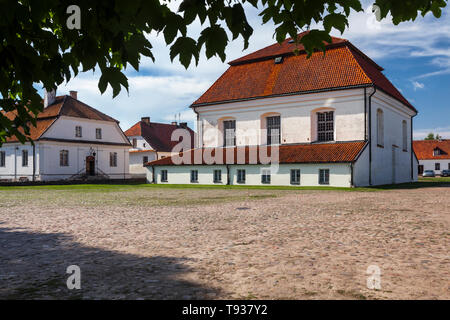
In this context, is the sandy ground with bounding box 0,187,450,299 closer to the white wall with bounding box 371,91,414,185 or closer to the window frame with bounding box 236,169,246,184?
the white wall with bounding box 371,91,414,185

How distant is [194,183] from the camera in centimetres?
3128

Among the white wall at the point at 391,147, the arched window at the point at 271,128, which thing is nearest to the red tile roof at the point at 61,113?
the arched window at the point at 271,128

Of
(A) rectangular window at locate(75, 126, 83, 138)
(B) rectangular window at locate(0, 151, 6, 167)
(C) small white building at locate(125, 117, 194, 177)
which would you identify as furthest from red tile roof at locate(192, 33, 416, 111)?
(C) small white building at locate(125, 117, 194, 177)

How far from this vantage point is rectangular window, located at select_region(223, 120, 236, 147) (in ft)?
108

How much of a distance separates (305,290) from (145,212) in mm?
7963

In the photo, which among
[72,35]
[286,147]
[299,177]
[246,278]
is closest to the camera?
[72,35]

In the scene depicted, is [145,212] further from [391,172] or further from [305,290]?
[391,172]

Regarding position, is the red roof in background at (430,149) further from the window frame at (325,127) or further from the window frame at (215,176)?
the window frame at (215,176)

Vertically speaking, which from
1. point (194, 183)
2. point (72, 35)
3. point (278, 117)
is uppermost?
point (278, 117)

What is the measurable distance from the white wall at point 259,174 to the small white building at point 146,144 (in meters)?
A: 23.3

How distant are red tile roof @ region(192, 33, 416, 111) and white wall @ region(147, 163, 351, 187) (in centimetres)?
578

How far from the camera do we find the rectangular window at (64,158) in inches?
1581

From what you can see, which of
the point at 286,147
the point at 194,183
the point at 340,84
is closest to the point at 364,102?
the point at 340,84

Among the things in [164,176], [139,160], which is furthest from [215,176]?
[139,160]
